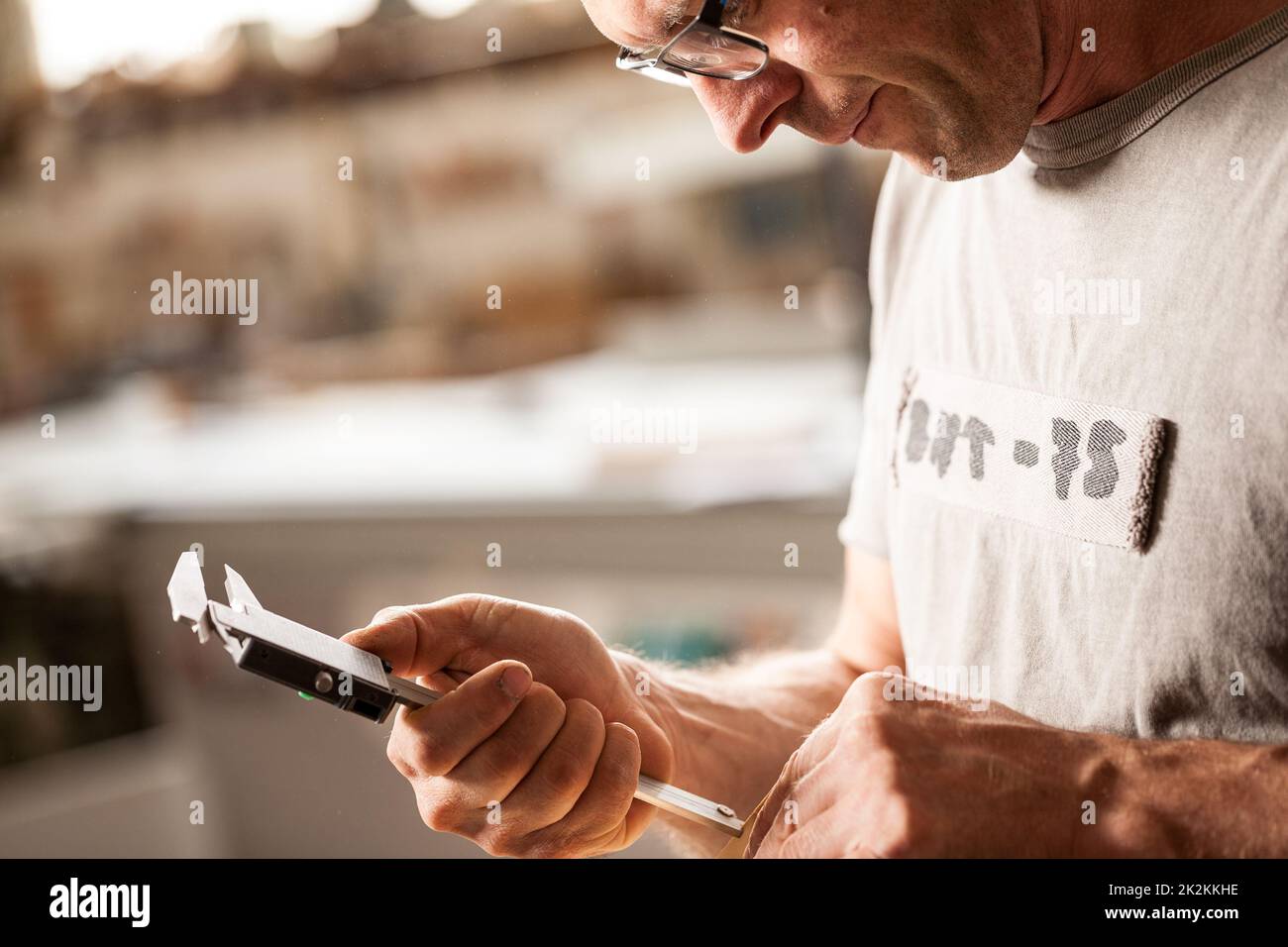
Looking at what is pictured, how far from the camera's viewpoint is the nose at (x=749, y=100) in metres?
0.75

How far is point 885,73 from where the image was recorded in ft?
2.38

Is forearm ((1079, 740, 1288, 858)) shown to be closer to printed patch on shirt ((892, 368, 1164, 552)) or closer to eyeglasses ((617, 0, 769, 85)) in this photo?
printed patch on shirt ((892, 368, 1164, 552))

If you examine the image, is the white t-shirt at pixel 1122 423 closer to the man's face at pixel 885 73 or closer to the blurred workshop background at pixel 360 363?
the man's face at pixel 885 73

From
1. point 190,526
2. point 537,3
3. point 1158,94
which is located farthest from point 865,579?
point 190,526

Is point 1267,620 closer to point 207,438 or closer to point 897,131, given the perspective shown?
point 897,131

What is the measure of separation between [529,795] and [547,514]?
3.65 ft

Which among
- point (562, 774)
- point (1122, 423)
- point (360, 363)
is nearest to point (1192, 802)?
point (1122, 423)

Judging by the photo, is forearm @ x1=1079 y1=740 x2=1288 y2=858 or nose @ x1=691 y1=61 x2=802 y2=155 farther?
nose @ x1=691 y1=61 x2=802 y2=155

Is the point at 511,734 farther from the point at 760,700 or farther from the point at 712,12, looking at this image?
the point at 712,12

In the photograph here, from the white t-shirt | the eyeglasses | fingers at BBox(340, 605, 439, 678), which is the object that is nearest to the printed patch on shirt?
the white t-shirt

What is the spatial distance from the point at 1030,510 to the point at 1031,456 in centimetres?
3

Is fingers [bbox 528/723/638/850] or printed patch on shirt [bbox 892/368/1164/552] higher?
printed patch on shirt [bbox 892/368/1164/552]

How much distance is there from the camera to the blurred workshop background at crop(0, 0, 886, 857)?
5.69 feet

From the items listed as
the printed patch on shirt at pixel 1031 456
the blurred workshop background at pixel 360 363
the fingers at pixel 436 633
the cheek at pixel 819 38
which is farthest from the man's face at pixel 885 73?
the blurred workshop background at pixel 360 363
